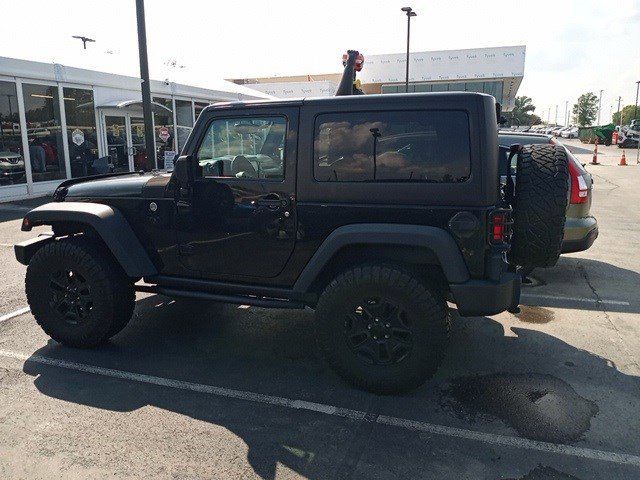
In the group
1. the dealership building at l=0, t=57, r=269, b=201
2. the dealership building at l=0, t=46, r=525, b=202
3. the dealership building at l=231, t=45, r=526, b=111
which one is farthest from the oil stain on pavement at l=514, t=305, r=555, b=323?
the dealership building at l=231, t=45, r=526, b=111

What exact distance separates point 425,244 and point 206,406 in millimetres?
1757

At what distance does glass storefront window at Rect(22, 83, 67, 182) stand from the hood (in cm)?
1028

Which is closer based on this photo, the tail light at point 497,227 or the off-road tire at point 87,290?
the tail light at point 497,227

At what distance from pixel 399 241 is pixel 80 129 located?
14.0m

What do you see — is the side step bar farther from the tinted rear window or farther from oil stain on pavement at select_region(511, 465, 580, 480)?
the tinted rear window

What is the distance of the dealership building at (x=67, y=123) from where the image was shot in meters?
12.4

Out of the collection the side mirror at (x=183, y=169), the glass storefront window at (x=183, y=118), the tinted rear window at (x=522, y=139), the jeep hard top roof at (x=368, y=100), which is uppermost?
the glass storefront window at (x=183, y=118)

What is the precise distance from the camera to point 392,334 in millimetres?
3340

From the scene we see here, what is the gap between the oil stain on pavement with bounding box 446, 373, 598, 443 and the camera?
3000 millimetres

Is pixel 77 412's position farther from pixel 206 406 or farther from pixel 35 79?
pixel 35 79

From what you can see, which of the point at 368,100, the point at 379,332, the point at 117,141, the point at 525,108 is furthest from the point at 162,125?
the point at 525,108

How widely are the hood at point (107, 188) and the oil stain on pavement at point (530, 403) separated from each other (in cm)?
285

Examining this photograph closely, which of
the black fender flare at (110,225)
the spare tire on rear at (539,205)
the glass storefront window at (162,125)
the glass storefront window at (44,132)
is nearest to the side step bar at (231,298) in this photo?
the black fender flare at (110,225)

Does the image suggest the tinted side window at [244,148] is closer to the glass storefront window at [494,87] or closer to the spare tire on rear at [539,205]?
the spare tire on rear at [539,205]
